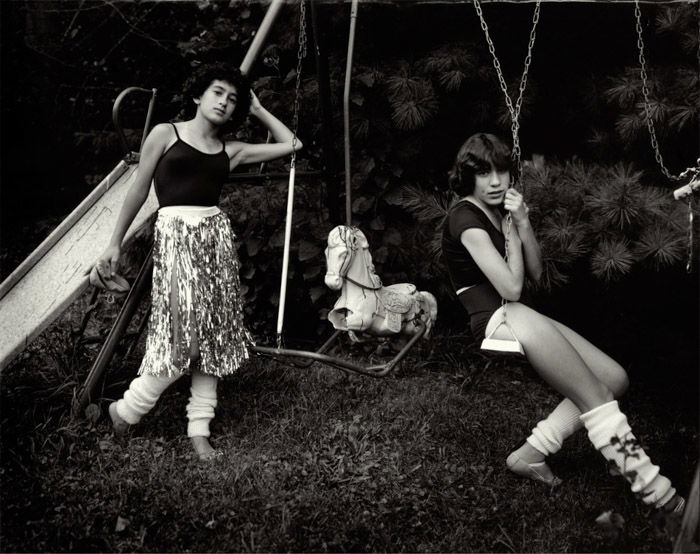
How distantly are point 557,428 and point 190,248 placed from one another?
1515 mm

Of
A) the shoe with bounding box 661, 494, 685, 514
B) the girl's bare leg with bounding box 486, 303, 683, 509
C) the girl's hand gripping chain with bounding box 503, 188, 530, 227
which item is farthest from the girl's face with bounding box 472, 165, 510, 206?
the shoe with bounding box 661, 494, 685, 514

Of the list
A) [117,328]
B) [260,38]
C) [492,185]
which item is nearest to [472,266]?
[492,185]

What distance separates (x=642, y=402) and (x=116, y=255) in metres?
2.54

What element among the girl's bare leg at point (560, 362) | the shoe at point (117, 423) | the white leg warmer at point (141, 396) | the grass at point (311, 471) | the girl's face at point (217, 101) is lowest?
the grass at point (311, 471)

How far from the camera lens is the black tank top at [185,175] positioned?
3105 mm

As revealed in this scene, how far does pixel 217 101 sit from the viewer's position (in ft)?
10.3

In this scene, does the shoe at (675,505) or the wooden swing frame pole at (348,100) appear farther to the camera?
the wooden swing frame pole at (348,100)

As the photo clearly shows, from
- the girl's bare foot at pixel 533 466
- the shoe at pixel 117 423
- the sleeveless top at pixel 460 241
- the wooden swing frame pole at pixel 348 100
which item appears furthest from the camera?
the shoe at pixel 117 423

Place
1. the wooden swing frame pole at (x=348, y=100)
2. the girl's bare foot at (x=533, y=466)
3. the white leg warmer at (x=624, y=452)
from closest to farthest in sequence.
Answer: the white leg warmer at (x=624, y=452) → the girl's bare foot at (x=533, y=466) → the wooden swing frame pole at (x=348, y=100)

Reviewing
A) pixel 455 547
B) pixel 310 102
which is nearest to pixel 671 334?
pixel 455 547

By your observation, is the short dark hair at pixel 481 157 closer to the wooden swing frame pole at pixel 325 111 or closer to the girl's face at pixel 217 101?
the wooden swing frame pole at pixel 325 111

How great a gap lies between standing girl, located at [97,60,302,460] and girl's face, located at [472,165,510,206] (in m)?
0.97

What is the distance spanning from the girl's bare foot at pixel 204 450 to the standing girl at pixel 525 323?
1.10 meters

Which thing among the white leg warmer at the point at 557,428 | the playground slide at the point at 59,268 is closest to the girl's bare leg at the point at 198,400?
the playground slide at the point at 59,268
